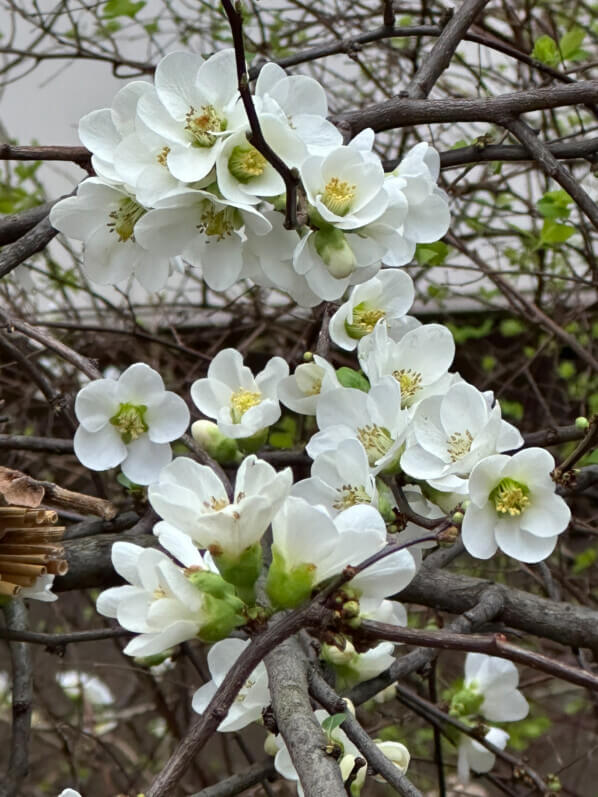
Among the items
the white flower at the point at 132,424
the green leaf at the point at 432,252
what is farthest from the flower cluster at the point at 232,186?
the green leaf at the point at 432,252

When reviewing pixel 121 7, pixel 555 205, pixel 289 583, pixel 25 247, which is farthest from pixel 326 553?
pixel 121 7

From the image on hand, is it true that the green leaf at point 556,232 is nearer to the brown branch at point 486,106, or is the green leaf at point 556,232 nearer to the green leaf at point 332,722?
the brown branch at point 486,106

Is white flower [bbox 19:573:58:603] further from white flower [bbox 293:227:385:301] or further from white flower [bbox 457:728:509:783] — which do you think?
white flower [bbox 457:728:509:783]

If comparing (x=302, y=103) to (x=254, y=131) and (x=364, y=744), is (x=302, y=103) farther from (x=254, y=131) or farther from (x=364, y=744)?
(x=364, y=744)

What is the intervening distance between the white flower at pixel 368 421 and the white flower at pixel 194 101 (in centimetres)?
19

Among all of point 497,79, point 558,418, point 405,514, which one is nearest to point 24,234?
point 405,514

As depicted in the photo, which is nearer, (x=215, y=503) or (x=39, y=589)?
(x=215, y=503)

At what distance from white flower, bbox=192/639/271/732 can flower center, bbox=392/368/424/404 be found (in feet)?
0.68

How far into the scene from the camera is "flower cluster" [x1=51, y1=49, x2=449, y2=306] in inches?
25.8

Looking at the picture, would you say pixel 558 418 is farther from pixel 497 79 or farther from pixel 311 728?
pixel 311 728

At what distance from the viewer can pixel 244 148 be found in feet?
2.15

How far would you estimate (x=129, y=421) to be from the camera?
82 cm

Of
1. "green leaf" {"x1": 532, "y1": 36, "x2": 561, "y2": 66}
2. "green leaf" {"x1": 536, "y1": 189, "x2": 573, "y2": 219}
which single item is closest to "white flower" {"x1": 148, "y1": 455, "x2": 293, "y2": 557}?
"green leaf" {"x1": 536, "y1": 189, "x2": 573, "y2": 219}

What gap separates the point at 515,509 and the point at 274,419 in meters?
0.19
